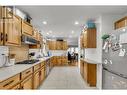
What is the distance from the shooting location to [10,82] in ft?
7.30

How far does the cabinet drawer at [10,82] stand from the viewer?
198 centimetres

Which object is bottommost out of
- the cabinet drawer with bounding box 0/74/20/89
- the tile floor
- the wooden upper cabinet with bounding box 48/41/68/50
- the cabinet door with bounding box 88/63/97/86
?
the tile floor

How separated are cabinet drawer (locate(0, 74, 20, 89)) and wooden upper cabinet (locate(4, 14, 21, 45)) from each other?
75 centimetres

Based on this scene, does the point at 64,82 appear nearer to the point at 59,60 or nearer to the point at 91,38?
the point at 91,38

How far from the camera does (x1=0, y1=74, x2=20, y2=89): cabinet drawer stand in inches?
78.0

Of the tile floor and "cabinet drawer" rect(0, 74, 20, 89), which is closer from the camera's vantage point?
"cabinet drawer" rect(0, 74, 20, 89)

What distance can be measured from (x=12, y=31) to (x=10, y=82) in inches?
52.2

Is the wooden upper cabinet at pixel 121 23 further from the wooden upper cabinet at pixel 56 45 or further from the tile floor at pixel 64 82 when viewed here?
the wooden upper cabinet at pixel 56 45

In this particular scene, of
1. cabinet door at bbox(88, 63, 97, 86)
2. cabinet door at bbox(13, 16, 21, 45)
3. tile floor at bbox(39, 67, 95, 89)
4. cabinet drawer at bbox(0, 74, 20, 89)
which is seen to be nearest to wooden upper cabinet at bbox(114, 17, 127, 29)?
cabinet door at bbox(88, 63, 97, 86)

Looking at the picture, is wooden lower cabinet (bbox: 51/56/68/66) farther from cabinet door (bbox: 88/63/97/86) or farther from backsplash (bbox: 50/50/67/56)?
cabinet door (bbox: 88/63/97/86)

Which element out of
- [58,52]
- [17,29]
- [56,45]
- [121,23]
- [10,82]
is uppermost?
[121,23]

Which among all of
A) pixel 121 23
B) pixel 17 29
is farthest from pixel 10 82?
pixel 121 23
